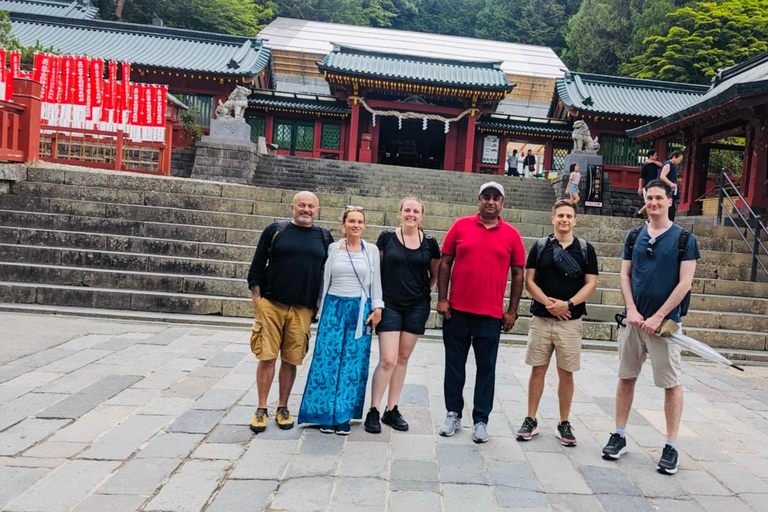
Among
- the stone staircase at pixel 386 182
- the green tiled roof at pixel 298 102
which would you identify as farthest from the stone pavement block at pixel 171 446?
the green tiled roof at pixel 298 102

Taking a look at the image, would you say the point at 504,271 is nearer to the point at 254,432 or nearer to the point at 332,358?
the point at 332,358

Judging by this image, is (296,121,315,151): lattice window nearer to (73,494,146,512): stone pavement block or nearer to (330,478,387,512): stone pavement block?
(330,478,387,512): stone pavement block

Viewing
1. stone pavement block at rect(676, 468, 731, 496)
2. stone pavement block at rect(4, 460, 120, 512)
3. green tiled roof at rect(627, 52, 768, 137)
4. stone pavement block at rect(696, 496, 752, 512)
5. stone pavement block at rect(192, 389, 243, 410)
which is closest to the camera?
stone pavement block at rect(4, 460, 120, 512)

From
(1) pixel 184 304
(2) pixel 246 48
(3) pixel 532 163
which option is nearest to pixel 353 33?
(2) pixel 246 48

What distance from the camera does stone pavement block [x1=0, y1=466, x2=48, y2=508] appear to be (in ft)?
8.80

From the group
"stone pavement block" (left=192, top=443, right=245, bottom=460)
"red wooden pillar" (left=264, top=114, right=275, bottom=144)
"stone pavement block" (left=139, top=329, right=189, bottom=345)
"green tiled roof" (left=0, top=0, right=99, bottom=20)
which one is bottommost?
"stone pavement block" (left=192, top=443, right=245, bottom=460)

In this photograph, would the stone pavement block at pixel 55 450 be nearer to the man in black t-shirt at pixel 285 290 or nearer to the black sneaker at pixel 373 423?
the man in black t-shirt at pixel 285 290

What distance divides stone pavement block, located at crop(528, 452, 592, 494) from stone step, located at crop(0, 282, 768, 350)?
3880 millimetres

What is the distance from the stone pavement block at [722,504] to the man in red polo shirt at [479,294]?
50.0 inches

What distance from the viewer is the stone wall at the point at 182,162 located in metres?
17.1

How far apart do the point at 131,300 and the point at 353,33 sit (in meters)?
42.0

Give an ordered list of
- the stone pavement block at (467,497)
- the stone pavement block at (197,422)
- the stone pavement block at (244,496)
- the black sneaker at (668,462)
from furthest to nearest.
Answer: the stone pavement block at (197,422) → the black sneaker at (668,462) → the stone pavement block at (467,497) → the stone pavement block at (244,496)

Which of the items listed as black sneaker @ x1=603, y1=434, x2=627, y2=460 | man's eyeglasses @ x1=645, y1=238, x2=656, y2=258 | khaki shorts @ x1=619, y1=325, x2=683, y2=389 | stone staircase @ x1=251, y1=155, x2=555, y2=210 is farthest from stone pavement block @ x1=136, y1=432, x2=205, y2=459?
stone staircase @ x1=251, y1=155, x2=555, y2=210

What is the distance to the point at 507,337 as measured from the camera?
7.15 meters
